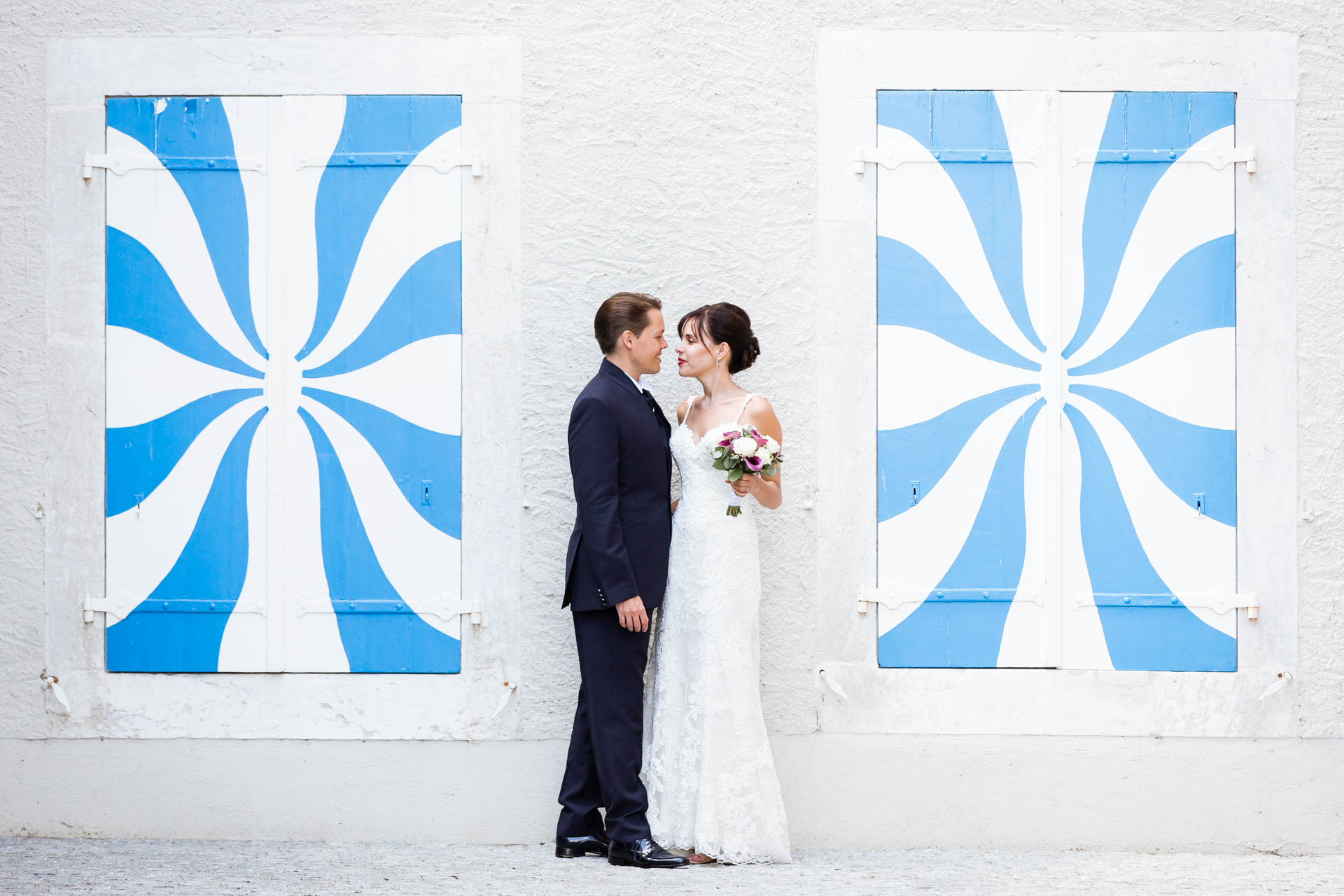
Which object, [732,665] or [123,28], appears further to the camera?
[123,28]

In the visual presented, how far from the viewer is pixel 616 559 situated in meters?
4.00

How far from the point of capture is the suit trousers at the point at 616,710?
13.4ft

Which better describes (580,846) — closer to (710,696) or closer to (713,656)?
(710,696)

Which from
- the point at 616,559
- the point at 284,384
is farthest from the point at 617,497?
the point at 284,384

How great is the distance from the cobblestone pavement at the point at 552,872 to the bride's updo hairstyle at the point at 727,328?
6.57 feet

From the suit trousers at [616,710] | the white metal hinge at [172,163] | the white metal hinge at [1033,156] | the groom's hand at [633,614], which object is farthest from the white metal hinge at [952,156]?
the white metal hinge at [172,163]

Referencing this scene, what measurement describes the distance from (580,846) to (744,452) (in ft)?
5.75

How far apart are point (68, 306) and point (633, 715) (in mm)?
2976

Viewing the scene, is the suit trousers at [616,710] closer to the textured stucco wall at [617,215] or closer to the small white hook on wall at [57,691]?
the textured stucco wall at [617,215]

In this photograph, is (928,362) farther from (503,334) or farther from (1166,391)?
(503,334)

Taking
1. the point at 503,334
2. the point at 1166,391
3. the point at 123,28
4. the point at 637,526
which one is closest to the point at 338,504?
the point at 503,334

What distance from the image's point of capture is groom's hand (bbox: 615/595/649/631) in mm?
4027

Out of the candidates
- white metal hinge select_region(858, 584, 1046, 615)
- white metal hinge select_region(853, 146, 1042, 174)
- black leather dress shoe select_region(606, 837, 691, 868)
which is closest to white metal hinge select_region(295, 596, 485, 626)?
black leather dress shoe select_region(606, 837, 691, 868)

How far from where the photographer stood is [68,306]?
4.56 meters
